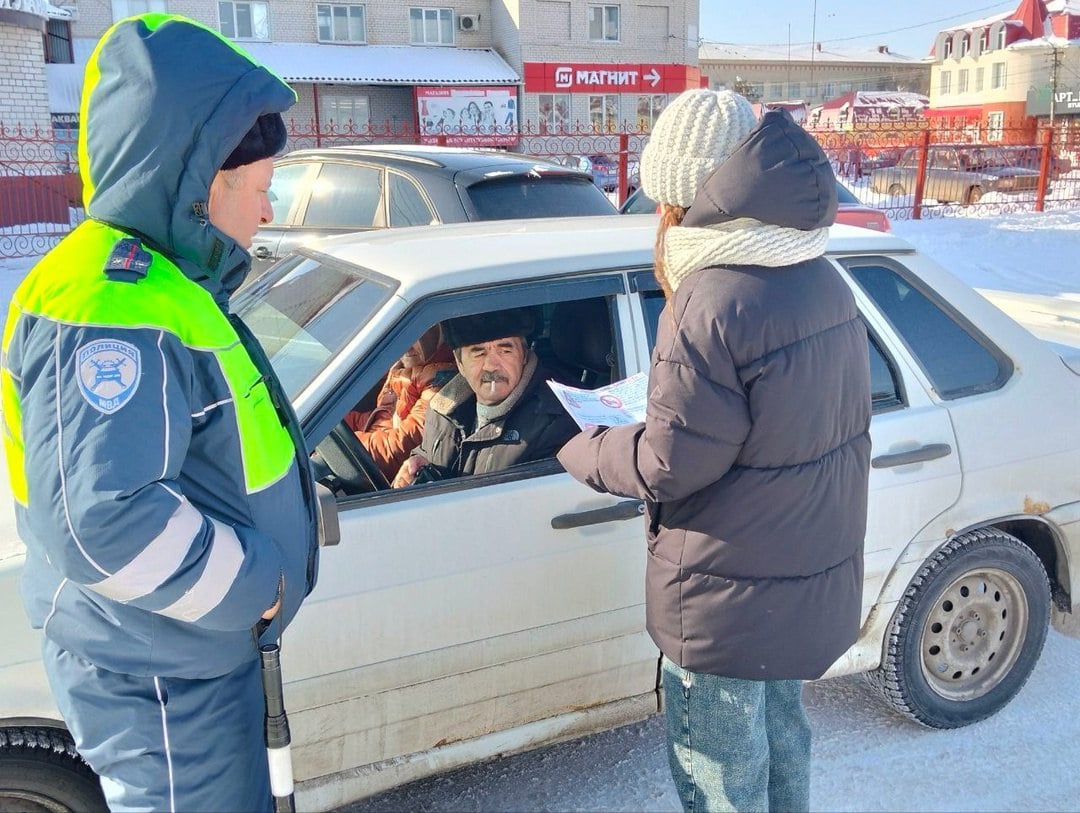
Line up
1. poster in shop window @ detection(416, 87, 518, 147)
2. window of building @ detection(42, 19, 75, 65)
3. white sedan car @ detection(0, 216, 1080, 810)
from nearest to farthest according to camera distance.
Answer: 1. white sedan car @ detection(0, 216, 1080, 810)
2. window of building @ detection(42, 19, 75, 65)
3. poster in shop window @ detection(416, 87, 518, 147)

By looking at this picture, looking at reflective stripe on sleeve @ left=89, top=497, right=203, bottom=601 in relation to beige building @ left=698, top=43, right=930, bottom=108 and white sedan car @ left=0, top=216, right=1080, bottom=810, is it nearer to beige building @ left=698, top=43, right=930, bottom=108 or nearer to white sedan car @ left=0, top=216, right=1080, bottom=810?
white sedan car @ left=0, top=216, right=1080, bottom=810

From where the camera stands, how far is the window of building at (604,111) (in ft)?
116

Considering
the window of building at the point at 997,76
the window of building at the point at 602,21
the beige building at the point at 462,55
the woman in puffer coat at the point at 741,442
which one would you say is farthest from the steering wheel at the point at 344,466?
the window of building at the point at 997,76

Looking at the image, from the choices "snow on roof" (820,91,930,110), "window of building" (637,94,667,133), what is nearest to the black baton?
"window of building" (637,94,667,133)

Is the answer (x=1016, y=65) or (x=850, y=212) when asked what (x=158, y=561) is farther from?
(x=1016, y=65)

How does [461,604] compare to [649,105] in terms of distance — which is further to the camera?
[649,105]

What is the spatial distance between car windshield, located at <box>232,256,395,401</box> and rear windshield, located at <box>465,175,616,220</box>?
311cm

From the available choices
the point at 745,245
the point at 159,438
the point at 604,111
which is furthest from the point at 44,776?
the point at 604,111

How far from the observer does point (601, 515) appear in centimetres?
248

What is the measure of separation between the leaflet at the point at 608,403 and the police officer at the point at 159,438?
715 mm

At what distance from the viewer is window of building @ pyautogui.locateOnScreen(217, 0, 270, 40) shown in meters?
32.3

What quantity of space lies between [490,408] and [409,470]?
29 cm

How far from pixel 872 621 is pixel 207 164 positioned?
2.29 meters

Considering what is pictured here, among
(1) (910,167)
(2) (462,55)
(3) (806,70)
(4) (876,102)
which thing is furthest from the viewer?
(3) (806,70)
